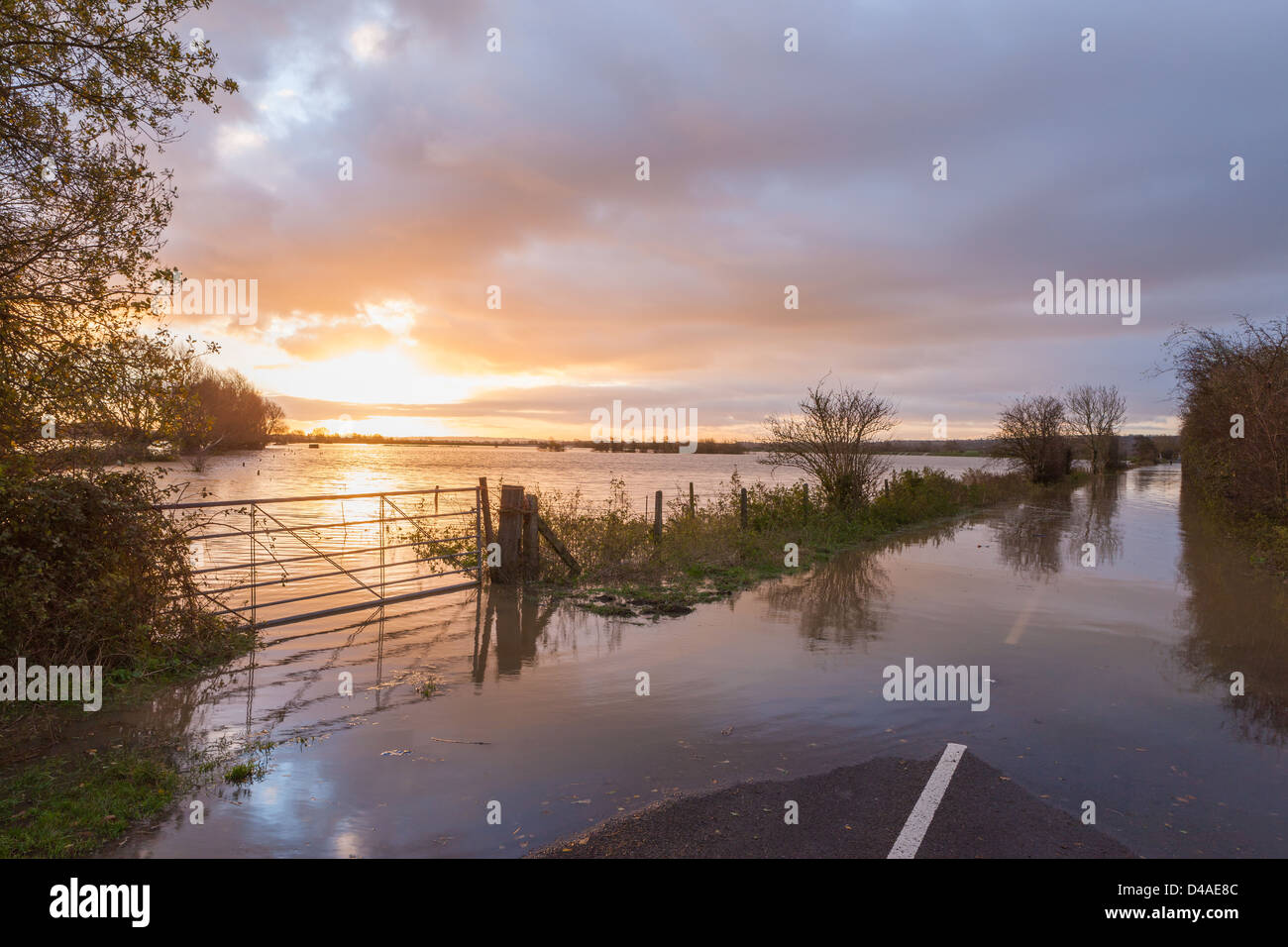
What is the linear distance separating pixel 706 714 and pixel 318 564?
12.7 m

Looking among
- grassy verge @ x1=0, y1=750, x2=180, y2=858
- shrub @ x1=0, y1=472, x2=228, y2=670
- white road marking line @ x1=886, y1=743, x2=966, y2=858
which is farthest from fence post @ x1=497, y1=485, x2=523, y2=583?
white road marking line @ x1=886, y1=743, x2=966, y2=858

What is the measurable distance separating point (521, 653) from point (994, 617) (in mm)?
7401

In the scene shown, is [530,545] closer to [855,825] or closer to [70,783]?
[70,783]

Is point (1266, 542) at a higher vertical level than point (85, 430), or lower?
lower

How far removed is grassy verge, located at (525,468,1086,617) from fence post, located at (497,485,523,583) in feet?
2.19

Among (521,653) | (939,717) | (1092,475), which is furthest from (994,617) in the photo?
(1092,475)

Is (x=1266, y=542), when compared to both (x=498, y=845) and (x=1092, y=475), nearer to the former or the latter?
(x=498, y=845)

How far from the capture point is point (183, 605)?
873cm

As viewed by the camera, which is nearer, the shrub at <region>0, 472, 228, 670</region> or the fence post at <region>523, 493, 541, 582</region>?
the shrub at <region>0, 472, 228, 670</region>

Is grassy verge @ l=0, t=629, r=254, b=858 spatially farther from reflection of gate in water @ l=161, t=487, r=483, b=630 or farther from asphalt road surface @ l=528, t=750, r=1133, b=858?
asphalt road surface @ l=528, t=750, r=1133, b=858

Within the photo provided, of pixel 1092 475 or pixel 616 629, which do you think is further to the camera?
pixel 1092 475

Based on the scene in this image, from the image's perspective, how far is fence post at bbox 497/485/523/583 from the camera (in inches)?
528

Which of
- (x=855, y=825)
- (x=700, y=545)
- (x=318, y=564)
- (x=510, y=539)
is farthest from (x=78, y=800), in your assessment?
(x=700, y=545)
